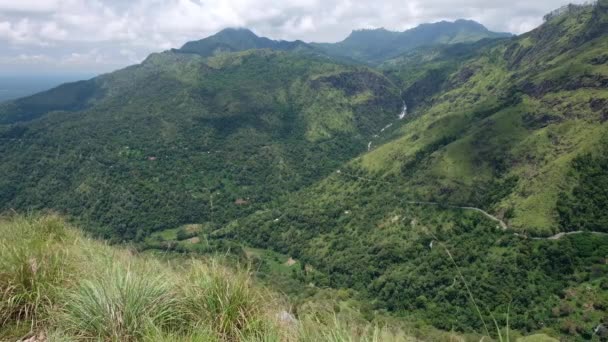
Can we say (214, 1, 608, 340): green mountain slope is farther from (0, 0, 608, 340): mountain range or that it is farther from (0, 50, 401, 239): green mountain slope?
(0, 50, 401, 239): green mountain slope

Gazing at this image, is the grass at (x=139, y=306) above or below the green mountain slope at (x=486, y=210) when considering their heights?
above

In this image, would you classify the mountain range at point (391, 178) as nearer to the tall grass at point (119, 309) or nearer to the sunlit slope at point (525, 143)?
the sunlit slope at point (525, 143)

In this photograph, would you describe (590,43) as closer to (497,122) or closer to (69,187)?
(497,122)

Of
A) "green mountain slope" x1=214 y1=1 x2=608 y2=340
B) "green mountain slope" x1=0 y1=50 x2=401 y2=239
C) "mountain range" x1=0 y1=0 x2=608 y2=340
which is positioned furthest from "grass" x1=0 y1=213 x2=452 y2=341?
"green mountain slope" x1=0 y1=50 x2=401 y2=239

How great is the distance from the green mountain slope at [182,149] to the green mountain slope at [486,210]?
73.6ft

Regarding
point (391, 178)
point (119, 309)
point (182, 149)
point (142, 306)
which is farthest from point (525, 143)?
point (182, 149)

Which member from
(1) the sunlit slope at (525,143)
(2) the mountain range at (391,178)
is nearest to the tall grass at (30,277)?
(2) the mountain range at (391,178)

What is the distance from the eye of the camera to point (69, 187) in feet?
380

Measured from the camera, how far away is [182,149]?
14325cm

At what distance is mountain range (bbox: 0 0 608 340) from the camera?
62.4 metres

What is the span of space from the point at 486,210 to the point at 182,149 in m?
106

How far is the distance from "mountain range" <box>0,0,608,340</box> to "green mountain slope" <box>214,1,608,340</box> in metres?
0.34

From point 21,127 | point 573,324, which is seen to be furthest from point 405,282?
point 21,127

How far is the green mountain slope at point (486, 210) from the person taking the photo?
58781mm
